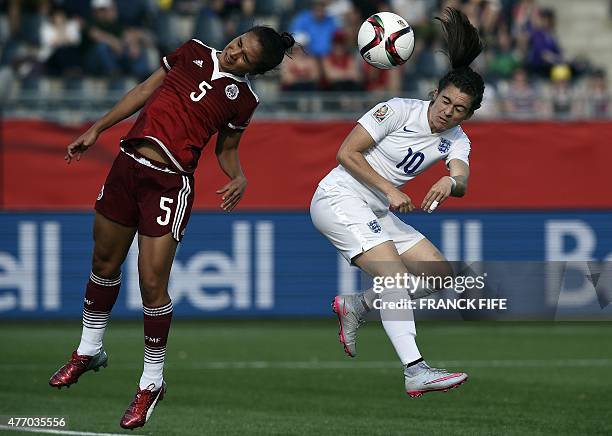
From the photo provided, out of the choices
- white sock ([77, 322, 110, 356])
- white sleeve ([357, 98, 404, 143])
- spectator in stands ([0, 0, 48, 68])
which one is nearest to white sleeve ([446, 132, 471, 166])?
white sleeve ([357, 98, 404, 143])

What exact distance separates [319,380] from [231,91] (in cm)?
451

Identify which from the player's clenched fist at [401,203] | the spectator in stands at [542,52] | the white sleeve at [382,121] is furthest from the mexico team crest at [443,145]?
the spectator in stands at [542,52]

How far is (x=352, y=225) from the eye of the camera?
9.27 metres

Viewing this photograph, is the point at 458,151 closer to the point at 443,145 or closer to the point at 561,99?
the point at 443,145

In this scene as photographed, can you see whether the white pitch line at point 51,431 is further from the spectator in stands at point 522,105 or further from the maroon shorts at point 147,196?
the spectator in stands at point 522,105

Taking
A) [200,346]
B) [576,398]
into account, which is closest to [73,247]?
[200,346]

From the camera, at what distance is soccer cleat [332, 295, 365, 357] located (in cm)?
944

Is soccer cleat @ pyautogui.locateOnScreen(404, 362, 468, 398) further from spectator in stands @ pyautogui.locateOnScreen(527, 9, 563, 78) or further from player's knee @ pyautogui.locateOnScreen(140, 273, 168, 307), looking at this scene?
spectator in stands @ pyautogui.locateOnScreen(527, 9, 563, 78)

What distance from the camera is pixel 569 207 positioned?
1634 cm

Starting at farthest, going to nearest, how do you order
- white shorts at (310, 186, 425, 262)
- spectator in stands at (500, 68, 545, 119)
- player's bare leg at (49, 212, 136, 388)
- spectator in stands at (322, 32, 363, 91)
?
1. spectator in stands at (322, 32, 363, 91)
2. spectator in stands at (500, 68, 545, 119)
3. white shorts at (310, 186, 425, 262)
4. player's bare leg at (49, 212, 136, 388)

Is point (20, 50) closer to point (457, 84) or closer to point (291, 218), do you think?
point (291, 218)

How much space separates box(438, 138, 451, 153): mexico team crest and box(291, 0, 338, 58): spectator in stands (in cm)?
924

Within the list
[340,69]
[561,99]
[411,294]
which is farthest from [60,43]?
[411,294]

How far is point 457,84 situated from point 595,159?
808 cm
